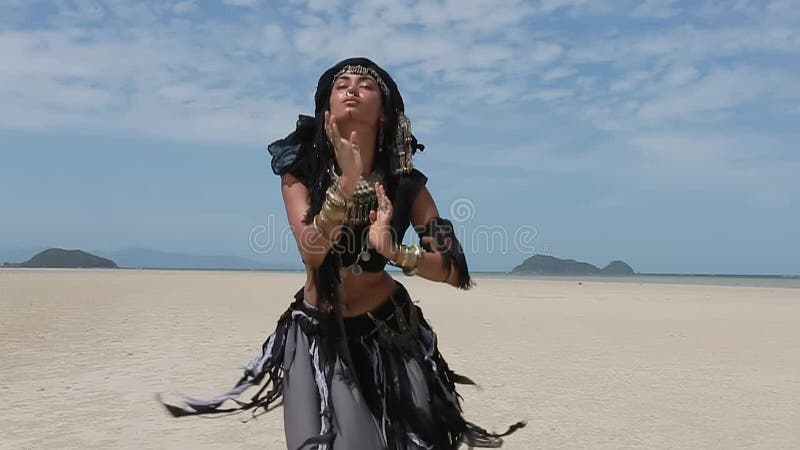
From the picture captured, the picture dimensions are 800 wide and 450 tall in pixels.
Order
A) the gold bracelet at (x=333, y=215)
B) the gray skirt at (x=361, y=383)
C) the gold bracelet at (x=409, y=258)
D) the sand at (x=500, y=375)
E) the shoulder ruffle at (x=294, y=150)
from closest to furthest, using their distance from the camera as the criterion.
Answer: the gold bracelet at (x=333, y=215)
the gold bracelet at (x=409, y=258)
the gray skirt at (x=361, y=383)
the shoulder ruffle at (x=294, y=150)
the sand at (x=500, y=375)

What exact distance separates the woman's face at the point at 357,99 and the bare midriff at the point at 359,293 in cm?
78

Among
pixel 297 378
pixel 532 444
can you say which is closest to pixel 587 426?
pixel 532 444

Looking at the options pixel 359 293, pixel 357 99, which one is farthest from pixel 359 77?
pixel 359 293

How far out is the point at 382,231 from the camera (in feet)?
10.3

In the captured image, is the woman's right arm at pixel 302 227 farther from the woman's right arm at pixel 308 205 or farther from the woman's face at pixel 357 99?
the woman's face at pixel 357 99

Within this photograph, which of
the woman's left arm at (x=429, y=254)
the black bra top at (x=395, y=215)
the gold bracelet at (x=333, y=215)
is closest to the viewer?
the gold bracelet at (x=333, y=215)

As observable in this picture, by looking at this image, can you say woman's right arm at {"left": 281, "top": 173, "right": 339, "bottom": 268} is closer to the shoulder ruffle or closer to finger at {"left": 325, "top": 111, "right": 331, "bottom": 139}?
the shoulder ruffle

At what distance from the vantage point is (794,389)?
9984 millimetres

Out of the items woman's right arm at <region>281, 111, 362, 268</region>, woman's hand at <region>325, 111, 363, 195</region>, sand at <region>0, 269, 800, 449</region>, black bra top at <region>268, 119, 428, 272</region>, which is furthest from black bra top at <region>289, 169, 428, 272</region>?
sand at <region>0, 269, 800, 449</region>

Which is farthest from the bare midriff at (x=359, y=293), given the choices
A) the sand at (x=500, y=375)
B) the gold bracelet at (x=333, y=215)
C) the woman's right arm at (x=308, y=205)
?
the sand at (x=500, y=375)

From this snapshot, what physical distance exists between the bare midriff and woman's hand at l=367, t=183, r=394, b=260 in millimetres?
582

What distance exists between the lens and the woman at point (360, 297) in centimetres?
341

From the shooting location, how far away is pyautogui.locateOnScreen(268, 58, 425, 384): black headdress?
3.63 m

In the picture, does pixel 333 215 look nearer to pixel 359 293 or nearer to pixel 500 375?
pixel 359 293
